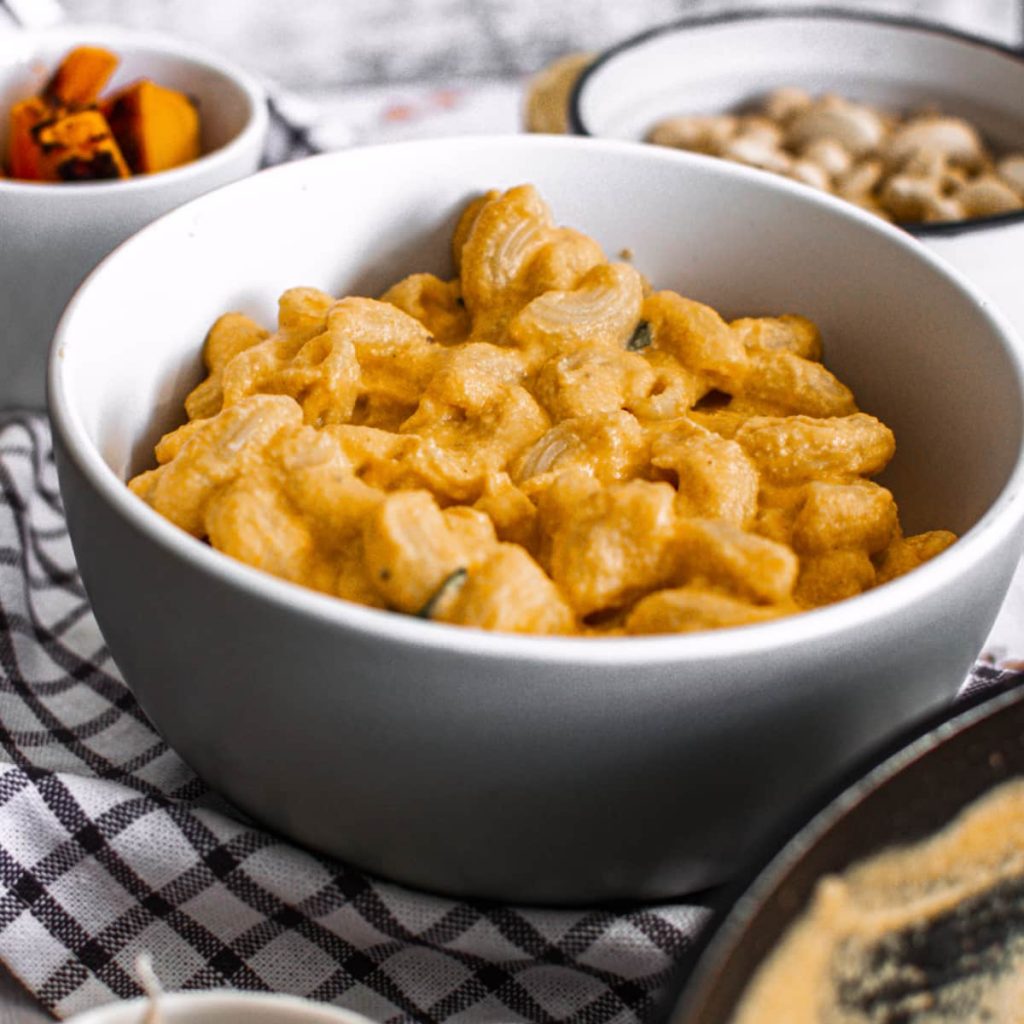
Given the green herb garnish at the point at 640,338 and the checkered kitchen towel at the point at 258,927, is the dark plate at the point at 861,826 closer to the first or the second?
the checkered kitchen towel at the point at 258,927

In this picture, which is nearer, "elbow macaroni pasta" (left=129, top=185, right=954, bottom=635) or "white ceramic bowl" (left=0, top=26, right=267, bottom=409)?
"elbow macaroni pasta" (left=129, top=185, right=954, bottom=635)

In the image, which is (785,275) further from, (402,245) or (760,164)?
(760,164)

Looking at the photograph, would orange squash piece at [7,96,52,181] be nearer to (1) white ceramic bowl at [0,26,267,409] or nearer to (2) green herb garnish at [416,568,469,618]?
(1) white ceramic bowl at [0,26,267,409]

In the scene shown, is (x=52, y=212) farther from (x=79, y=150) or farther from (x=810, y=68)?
(x=810, y=68)

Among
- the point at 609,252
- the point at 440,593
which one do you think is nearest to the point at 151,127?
the point at 609,252

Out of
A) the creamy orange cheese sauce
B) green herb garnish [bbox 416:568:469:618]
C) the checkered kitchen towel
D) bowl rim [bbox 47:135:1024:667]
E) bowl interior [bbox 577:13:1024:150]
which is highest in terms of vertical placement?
bowl rim [bbox 47:135:1024:667]

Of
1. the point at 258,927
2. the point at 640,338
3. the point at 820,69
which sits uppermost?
the point at 640,338

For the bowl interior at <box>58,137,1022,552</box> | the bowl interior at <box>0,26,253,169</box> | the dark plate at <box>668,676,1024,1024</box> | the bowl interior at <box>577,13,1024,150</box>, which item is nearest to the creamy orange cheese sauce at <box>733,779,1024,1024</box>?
the dark plate at <box>668,676,1024,1024</box>
